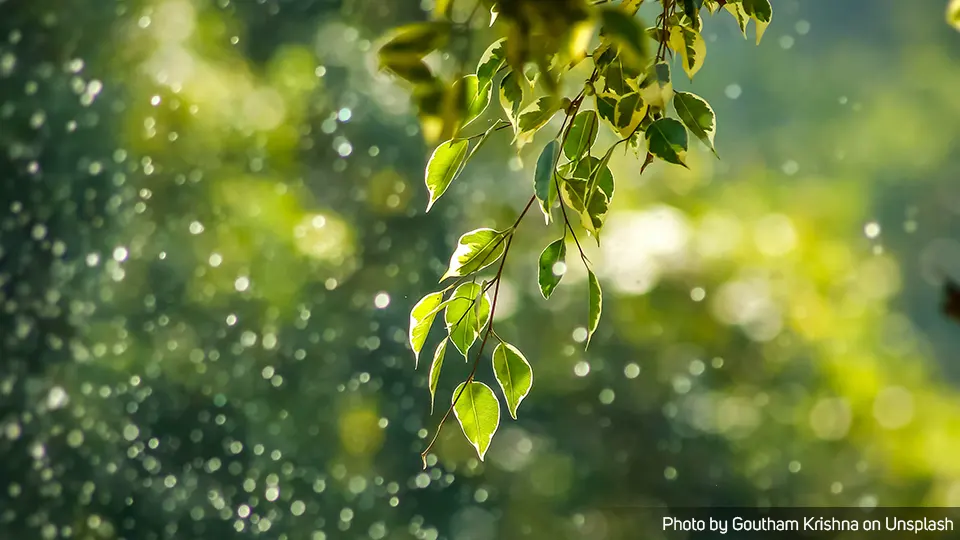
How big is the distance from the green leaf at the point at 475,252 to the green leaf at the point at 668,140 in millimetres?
91

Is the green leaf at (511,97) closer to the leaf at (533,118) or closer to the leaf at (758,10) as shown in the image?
the leaf at (533,118)

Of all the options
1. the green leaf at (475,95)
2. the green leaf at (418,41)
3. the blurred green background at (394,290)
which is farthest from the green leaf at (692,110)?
the blurred green background at (394,290)

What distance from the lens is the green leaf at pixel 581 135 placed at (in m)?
0.46

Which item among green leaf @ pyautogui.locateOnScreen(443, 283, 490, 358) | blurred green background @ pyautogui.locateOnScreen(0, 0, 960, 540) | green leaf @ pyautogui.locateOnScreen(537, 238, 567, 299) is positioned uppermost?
green leaf @ pyautogui.locateOnScreen(537, 238, 567, 299)

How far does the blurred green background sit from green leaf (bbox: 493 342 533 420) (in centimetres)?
97

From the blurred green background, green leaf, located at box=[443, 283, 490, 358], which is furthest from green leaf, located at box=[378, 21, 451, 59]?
the blurred green background

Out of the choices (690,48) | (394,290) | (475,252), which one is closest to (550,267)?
(475,252)

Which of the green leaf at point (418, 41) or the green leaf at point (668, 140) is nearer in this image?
the green leaf at point (418, 41)

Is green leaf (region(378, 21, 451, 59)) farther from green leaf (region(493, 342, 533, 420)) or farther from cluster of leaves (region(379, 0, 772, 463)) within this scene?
green leaf (region(493, 342, 533, 420))

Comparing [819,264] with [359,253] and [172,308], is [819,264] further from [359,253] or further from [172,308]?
[172,308]

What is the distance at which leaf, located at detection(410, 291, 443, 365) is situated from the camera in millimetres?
447

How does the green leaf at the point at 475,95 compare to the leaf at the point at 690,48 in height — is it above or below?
above

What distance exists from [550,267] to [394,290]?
3.46 ft

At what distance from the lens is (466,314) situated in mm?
471
